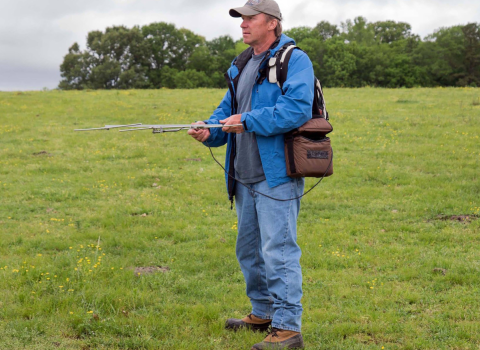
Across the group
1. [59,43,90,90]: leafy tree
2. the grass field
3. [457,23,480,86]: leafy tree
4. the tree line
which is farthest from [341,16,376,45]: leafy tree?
the grass field

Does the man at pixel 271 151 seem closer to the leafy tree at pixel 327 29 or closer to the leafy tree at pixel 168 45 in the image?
the leafy tree at pixel 168 45

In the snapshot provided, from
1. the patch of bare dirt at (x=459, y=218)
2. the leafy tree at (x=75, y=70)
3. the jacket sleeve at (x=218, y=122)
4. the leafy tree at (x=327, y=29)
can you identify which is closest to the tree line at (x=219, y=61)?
the leafy tree at (x=75, y=70)

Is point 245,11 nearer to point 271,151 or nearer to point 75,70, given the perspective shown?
point 271,151

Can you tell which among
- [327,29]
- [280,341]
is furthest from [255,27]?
[327,29]

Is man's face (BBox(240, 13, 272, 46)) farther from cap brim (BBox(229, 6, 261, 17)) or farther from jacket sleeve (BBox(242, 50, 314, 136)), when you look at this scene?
jacket sleeve (BBox(242, 50, 314, 136))

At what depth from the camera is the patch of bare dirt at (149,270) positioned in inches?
247

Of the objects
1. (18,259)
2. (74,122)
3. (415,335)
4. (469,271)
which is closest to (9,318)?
(18,259)

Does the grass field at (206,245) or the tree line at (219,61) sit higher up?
the tree line at (219,61)

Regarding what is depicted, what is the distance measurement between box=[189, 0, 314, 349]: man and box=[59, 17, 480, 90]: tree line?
226ft

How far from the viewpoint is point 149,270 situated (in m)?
6.40

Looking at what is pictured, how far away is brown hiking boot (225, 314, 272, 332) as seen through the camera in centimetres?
470

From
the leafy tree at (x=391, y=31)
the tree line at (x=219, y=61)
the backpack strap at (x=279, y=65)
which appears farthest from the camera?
the leafy tree at (x=391, y=31)

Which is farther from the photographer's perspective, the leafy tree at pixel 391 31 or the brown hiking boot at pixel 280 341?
the leafy tree at pixel 391 31

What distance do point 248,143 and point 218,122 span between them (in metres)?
0.34
